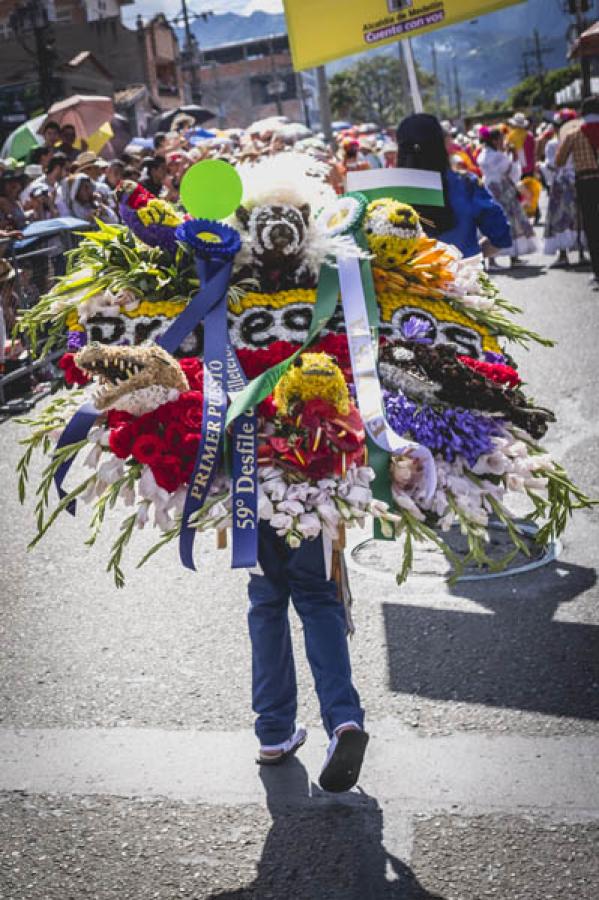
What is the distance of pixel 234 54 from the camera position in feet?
364

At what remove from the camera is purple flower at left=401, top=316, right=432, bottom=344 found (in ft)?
11.9

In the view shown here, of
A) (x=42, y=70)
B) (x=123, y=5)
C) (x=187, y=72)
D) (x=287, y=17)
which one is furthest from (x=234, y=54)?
(x=287, y=17)

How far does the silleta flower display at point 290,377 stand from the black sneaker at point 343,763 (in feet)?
1.98

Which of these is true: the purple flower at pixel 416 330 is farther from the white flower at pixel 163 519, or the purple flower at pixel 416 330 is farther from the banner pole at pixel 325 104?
the banner pole at pixel 325 104

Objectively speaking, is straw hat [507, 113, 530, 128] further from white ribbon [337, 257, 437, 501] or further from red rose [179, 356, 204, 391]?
red rose [179, 356, 204, 391]

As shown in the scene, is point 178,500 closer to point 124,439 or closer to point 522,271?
point 124,439

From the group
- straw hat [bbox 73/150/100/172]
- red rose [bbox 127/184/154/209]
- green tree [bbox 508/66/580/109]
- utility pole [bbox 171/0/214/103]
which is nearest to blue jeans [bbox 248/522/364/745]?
red rose [bbox 127/184/154/209]

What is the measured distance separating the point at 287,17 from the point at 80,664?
4.61 metres

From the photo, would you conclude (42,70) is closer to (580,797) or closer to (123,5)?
(580,797)

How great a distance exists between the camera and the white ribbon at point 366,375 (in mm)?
3342

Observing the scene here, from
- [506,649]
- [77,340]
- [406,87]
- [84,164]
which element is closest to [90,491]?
[77,340]

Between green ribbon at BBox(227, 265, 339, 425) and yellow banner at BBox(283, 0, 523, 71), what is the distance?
3277 mm

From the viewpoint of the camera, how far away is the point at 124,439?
11.0 ft

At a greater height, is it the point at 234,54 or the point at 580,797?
the point at 234,54
